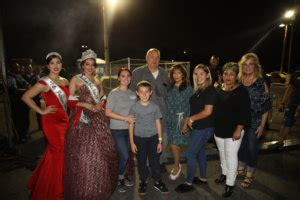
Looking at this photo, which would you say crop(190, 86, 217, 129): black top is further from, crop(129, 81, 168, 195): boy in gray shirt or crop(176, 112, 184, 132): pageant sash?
crop(129, 81, 168, 195): boy in gray shirt

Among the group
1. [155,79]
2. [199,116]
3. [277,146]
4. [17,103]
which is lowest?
[277,146]

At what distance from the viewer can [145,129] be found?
11.8 feet

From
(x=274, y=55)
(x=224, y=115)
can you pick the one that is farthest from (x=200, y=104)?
(x=274, y=55)

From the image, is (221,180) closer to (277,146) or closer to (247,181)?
(247,181)

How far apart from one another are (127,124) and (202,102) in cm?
115

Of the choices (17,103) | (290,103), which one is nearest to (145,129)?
(290,103)

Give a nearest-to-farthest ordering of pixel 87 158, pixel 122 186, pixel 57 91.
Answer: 1. pixel 87 158
2. pixel 57 91
3. pixel 122 186

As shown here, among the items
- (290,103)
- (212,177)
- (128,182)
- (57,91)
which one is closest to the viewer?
(57,91)

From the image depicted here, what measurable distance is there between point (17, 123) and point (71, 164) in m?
4.03

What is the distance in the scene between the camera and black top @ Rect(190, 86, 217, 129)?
11.6ft

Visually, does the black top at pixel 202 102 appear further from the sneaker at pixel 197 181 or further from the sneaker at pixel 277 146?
the sneaker at pixel 277 146

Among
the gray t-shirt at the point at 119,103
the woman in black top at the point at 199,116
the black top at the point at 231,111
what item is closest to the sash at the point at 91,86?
the gray t-shirt at the point at 119,103

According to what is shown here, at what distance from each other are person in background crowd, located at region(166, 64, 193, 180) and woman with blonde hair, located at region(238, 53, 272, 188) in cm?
91

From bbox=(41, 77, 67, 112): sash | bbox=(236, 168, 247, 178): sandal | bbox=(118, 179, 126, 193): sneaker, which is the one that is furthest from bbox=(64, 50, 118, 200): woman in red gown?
bbox=(236, 168, 247, 178): sandal
